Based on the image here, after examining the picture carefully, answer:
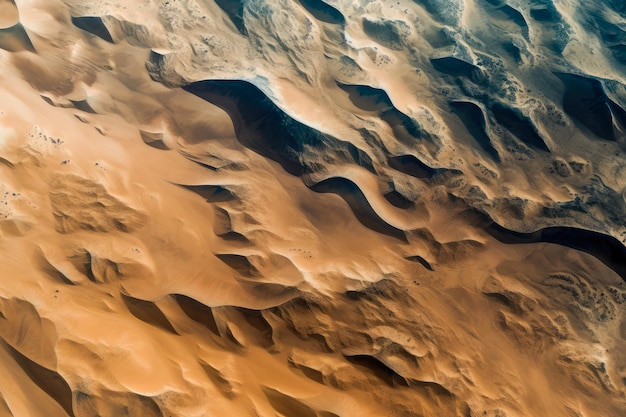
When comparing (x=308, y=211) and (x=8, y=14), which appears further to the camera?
(x=8, y=14)

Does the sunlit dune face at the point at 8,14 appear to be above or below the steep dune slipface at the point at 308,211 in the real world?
above

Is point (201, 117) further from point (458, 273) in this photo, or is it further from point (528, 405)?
point (528, 405)

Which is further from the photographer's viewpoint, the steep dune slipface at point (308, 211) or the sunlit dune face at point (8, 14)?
the sunlit dune face at point (8, 14)

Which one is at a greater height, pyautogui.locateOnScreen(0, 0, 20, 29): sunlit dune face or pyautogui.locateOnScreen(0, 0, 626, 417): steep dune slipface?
pyautogui.locateOnScreen(0, 0, 20, 29): sunlit dune face

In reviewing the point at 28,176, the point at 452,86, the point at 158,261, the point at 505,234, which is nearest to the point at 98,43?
the point at 28,176

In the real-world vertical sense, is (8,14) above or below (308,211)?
above

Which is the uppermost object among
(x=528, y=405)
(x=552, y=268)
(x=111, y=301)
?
(x=552, y=268)

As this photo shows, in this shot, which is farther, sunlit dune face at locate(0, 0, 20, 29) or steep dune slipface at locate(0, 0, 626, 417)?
sunlit dune face at locate(0, 0, 20, 29)

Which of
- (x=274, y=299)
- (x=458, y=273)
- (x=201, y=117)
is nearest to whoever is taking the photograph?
(x=274, y=299)
